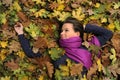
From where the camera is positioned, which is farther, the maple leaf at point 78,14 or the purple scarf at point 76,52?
the maple leaf at point 78,14

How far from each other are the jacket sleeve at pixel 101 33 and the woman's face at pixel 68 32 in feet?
0.74

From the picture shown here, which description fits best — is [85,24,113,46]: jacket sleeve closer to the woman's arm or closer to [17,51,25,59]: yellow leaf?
the woman's arm

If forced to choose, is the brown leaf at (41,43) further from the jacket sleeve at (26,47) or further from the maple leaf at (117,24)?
the maple leaf at (117,24)

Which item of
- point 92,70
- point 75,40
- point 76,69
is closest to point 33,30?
point 75,40

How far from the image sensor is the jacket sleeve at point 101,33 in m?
4.22

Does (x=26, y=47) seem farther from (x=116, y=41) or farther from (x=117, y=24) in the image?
(x=117, y=24)

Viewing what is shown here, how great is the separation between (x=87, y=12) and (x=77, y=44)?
26.3 inches

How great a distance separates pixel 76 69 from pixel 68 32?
443mm

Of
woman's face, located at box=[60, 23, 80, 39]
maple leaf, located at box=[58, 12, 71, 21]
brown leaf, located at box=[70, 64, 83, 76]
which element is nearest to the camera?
brown leaf, located at box=[70, 64, 83, 76]

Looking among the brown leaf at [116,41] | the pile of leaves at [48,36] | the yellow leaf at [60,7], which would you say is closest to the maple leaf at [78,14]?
the pile of leaves at [48,36]

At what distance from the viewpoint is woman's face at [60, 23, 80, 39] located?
4.09m

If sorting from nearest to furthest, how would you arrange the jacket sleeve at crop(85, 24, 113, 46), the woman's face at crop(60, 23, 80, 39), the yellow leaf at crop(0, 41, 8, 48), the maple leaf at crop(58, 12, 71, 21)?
the woman's face at crop(60, 23, 80, 39)
the jacket sleeve at crop(85, 24, 113, 46)
the yellow leaf at crop(0, 41, 8, 48)
the maple leaf at crop(58, 12, 71, 21)

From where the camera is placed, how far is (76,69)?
398 centimetres

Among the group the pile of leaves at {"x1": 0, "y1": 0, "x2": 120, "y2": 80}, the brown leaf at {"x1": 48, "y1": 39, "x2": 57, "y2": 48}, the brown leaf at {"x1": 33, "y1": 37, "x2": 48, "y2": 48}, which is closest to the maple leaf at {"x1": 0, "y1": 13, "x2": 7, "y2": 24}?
the pile of leaves at {"x1": 0, "y1": 0, "x2": 120, "y2": 80}
